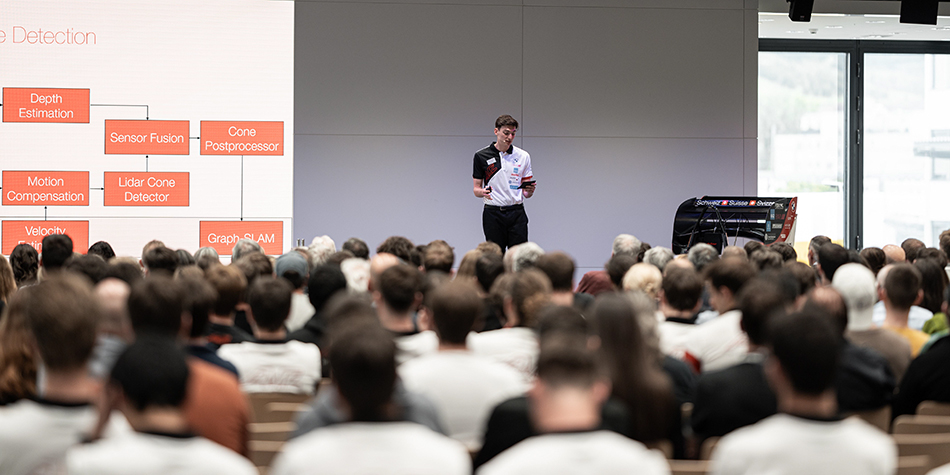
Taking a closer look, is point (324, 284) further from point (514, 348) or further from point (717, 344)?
point (717, 344)

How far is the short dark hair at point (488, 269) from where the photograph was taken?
177 inches

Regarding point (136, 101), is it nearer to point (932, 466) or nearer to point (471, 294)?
point (471, 294)

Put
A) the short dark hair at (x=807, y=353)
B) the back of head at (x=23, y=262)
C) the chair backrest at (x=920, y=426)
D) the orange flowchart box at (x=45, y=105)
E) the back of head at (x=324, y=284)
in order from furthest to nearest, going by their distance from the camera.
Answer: the orange flowchart box at (x=45, y=105)
the back of head at (x=23, y=262)
the back of head at (x=324, y=284)
the chair backrest at (x=920, y=426)
the short dark hair at (x=807, y=353)

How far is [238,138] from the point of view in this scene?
9039 mm

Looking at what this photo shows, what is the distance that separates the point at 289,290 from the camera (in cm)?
321

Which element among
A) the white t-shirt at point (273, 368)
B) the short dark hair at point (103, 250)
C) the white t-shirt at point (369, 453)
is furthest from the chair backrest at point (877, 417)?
the short dark hair at point (103, 250)

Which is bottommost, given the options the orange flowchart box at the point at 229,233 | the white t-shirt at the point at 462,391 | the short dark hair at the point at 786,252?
the white t-shirt at the point at 462,391

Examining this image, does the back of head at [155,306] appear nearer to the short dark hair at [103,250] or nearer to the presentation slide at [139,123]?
the short dark hair at [103,250]

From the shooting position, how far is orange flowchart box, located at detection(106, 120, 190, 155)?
8.90 m

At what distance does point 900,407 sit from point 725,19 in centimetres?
744

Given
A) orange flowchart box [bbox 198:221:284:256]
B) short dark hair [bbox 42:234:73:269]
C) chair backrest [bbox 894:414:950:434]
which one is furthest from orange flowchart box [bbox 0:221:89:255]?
chair backrest [bbox 894:414:950:434]

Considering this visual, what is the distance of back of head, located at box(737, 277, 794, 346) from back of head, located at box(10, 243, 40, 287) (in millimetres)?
4248

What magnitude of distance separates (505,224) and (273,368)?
5089mm

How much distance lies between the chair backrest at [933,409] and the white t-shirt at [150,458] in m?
2.27
